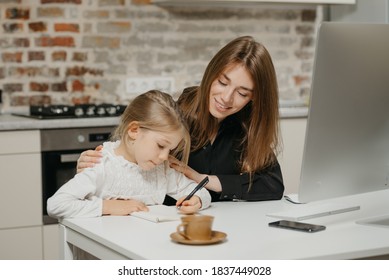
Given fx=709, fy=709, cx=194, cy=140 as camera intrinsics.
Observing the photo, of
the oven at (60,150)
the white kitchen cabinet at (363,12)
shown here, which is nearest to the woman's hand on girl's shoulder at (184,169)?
the oven at (60,150)

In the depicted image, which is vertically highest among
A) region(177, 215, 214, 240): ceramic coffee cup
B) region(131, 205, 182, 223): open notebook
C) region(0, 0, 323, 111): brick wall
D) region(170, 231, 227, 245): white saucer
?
region(0, 0, 323, 111): brick wall

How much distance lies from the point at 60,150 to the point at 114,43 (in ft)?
3.06

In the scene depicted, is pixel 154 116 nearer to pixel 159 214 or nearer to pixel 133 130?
pixel 133 130

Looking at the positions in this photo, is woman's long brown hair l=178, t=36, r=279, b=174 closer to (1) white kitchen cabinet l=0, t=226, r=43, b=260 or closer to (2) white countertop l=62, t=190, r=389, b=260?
(2) white countertop l=62, t=190, r=389, b=260

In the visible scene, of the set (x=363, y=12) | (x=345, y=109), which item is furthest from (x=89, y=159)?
(x=363, y=12)

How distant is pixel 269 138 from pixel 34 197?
1.52 meters

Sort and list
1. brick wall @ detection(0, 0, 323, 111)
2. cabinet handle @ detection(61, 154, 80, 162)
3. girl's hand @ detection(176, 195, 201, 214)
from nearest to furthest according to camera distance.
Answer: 1. girl's hand @ detection(176, 195, 201, 214)
2. cabinet handle @ detection(61, 154, 80, 162)
3. brick wall @ detection(0, 0, 323, 111)

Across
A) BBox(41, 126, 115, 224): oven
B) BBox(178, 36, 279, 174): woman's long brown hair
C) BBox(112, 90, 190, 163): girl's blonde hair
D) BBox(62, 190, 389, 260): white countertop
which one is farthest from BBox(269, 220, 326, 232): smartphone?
Answer: BBox(41, 126, 115, 224): oven

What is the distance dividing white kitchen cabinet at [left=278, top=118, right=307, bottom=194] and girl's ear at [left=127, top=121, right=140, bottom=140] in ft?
6.79

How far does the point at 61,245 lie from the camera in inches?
82.8

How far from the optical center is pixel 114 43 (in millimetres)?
4203

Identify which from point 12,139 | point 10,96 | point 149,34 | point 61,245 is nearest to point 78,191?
point 61,245

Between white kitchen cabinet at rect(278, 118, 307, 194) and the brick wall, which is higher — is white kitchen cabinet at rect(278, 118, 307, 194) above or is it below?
below

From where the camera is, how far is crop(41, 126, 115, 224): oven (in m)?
3.51
